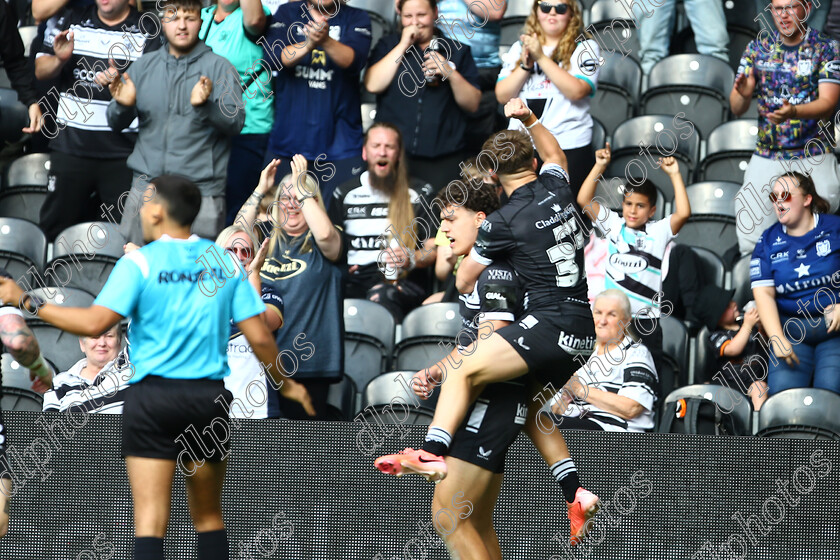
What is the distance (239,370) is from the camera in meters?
6.73

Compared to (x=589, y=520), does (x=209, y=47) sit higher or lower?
higher

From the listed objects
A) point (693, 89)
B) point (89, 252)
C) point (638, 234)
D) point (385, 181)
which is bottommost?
point (89, 252)

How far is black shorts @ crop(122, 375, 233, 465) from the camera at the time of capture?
4.86 m

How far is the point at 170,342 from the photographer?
4.90 meters

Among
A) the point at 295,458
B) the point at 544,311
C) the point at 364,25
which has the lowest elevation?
the point at 295,458

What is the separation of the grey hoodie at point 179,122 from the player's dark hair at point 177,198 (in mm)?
2949

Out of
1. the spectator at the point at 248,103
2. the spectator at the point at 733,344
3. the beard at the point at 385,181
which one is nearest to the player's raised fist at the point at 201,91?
the spectator at the point at 248,103

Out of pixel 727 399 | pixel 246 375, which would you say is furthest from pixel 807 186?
pixel 246 375

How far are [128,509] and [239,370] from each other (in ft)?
3.14

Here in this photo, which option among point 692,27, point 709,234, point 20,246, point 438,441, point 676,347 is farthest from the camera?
point 692,27

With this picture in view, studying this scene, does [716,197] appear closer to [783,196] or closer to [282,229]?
[783,196]

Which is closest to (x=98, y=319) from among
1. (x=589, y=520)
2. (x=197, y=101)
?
(x=589, y=520)

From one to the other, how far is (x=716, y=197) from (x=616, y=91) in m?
1.44

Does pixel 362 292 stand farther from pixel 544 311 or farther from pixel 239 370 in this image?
pixel 544 311
